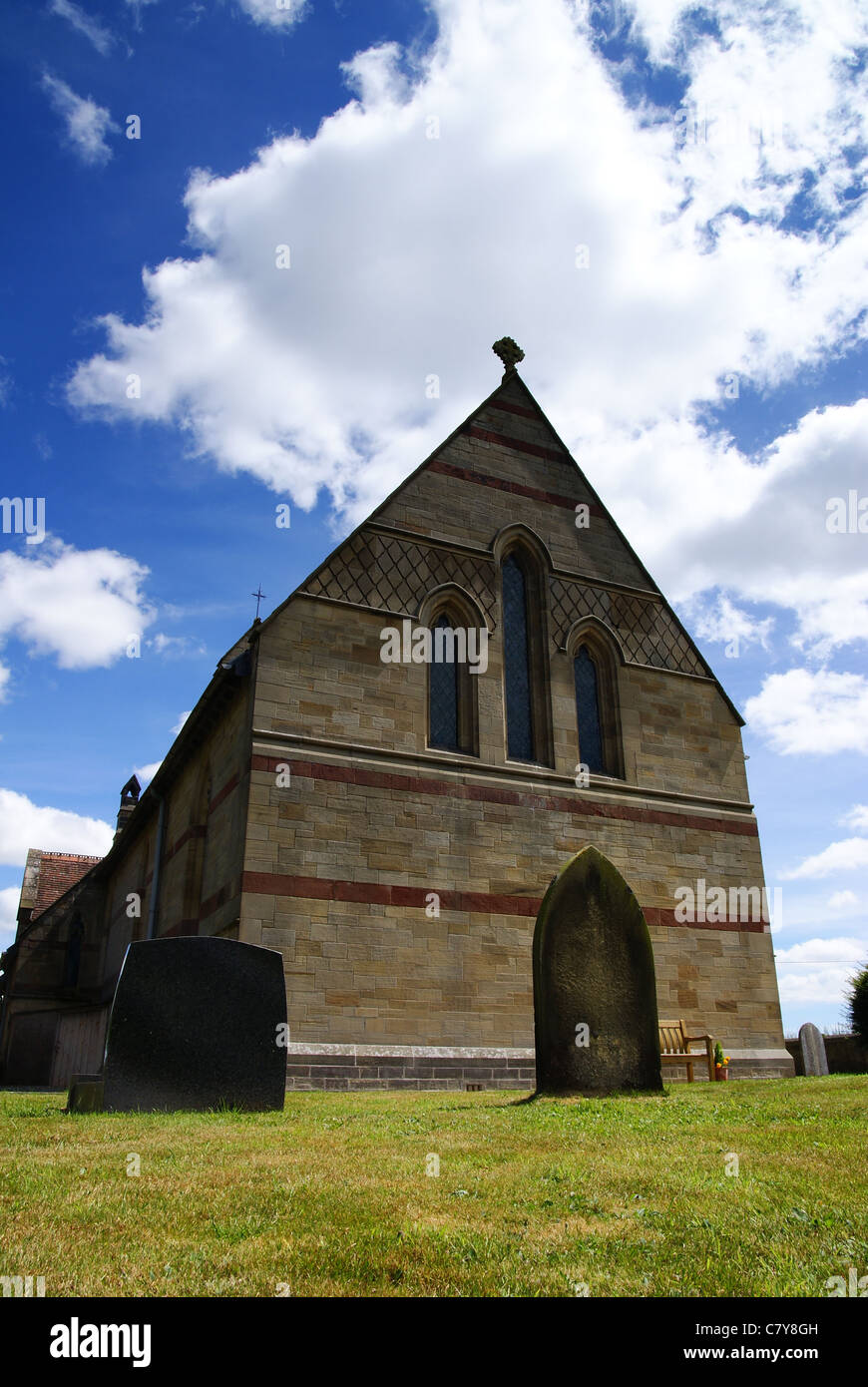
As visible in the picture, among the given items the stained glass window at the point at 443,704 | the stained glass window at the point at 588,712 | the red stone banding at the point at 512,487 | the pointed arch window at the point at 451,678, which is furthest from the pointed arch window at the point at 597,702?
the red stone banding at the point at 512,487

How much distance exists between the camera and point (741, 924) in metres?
18.5

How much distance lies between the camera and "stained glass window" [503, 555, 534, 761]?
59.6 ft

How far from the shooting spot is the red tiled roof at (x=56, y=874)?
39.5 metres

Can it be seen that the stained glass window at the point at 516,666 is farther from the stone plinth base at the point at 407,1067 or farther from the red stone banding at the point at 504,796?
the stone plinth base at the point at 407,1067

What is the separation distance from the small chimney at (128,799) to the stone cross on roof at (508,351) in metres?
27.0

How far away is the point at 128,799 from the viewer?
42.8m

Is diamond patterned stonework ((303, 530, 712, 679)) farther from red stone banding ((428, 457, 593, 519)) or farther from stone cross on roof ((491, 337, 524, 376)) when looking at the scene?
stone cross on roof ((491, 337, 524, 376))

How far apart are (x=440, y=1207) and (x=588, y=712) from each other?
15190mm

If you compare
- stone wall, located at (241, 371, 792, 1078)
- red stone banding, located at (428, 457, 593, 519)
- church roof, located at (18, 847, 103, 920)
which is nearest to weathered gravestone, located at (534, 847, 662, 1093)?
stone wall, located at (241, 371, 792, 1078)

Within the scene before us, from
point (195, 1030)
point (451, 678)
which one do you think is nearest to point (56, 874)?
point (451, 678)

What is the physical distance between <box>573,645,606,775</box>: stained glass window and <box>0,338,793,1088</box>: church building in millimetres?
54
